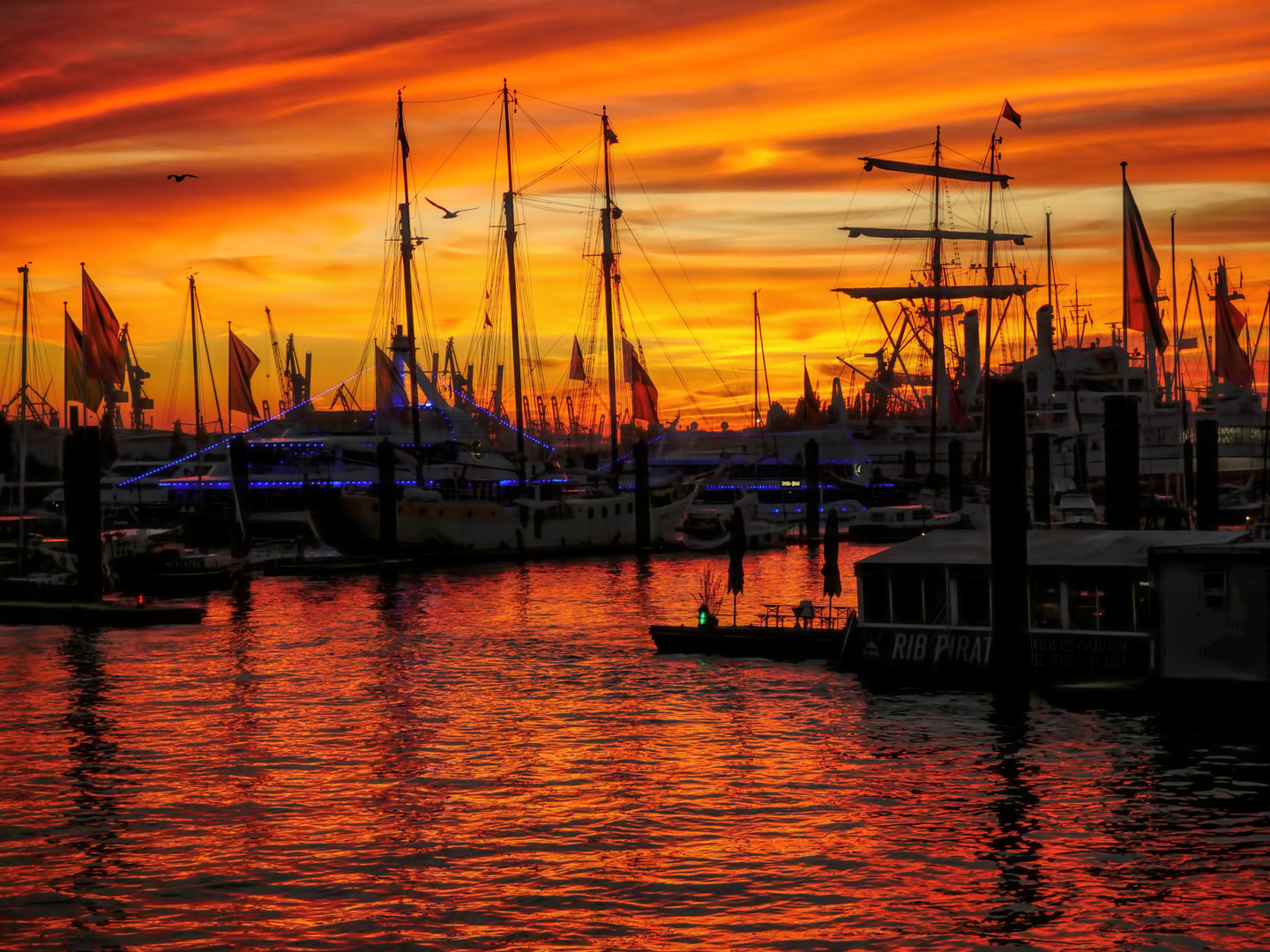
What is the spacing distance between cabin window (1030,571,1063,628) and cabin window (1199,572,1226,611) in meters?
3.49

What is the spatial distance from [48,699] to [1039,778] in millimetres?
22970

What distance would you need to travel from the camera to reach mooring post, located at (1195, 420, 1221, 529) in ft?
189

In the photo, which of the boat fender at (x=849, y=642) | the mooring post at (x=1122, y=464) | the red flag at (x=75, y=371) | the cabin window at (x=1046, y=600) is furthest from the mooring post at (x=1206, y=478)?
the red flag at (x=75, y=371)

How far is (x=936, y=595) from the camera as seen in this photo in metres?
31.6

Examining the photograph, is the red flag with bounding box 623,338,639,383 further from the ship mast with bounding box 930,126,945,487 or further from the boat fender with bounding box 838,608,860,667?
the boat fender with bounding box 838,608,860,667

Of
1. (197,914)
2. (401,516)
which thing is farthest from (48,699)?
(401,516)

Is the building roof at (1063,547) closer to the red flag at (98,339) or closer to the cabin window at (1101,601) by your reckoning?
the cabin window at (1101,601)

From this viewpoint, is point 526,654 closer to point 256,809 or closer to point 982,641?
point 982,641

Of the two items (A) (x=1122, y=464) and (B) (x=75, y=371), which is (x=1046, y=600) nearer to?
(A) (x=1122, y=464)

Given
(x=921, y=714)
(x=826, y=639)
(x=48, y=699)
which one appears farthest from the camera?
(x=826, y=639)

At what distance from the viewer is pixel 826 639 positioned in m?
35.8

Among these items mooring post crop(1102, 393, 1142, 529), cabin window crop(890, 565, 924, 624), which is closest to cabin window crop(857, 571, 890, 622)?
cabin window crop(890, 565, 924, 624)

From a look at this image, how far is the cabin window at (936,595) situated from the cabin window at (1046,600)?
6.54ft

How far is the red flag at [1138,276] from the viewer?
45188 millimetres
